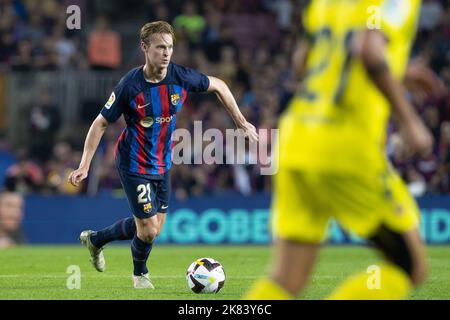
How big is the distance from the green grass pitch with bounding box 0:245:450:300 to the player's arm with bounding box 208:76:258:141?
1.40 m

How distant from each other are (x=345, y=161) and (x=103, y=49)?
1542cm

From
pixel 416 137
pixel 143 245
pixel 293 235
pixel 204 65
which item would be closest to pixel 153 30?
pixel 143 245

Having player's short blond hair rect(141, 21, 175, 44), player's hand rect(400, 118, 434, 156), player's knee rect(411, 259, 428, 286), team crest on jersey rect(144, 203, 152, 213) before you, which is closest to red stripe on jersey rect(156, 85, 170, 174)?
team crest on jersey rect(144, 203, 152, 213)

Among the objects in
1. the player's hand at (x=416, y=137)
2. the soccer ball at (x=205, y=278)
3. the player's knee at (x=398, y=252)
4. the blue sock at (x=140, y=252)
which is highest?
the player's hand at (x=416, y=137)

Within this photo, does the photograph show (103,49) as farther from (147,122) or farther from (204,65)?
(147,122)

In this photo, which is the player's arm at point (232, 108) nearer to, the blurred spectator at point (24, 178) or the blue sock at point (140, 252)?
the blue sock at point (140, 252)

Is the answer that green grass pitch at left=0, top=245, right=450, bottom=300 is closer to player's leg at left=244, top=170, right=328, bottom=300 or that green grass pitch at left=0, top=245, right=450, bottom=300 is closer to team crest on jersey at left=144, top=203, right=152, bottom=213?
team crest on jersey at left=144, top=203, right=152, bottom=213

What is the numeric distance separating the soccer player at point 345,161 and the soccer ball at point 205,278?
3615mm

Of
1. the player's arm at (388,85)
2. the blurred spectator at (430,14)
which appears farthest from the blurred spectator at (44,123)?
the player's arm at (388,85)

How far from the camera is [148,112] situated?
8.88 metres

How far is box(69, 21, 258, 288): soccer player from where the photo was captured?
8789mm

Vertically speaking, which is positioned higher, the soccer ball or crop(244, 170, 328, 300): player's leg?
crop(244, 170, 328, 300): player's leg

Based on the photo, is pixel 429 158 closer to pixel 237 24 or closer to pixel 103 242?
pixel 237 24

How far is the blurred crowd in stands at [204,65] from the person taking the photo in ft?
57.2
